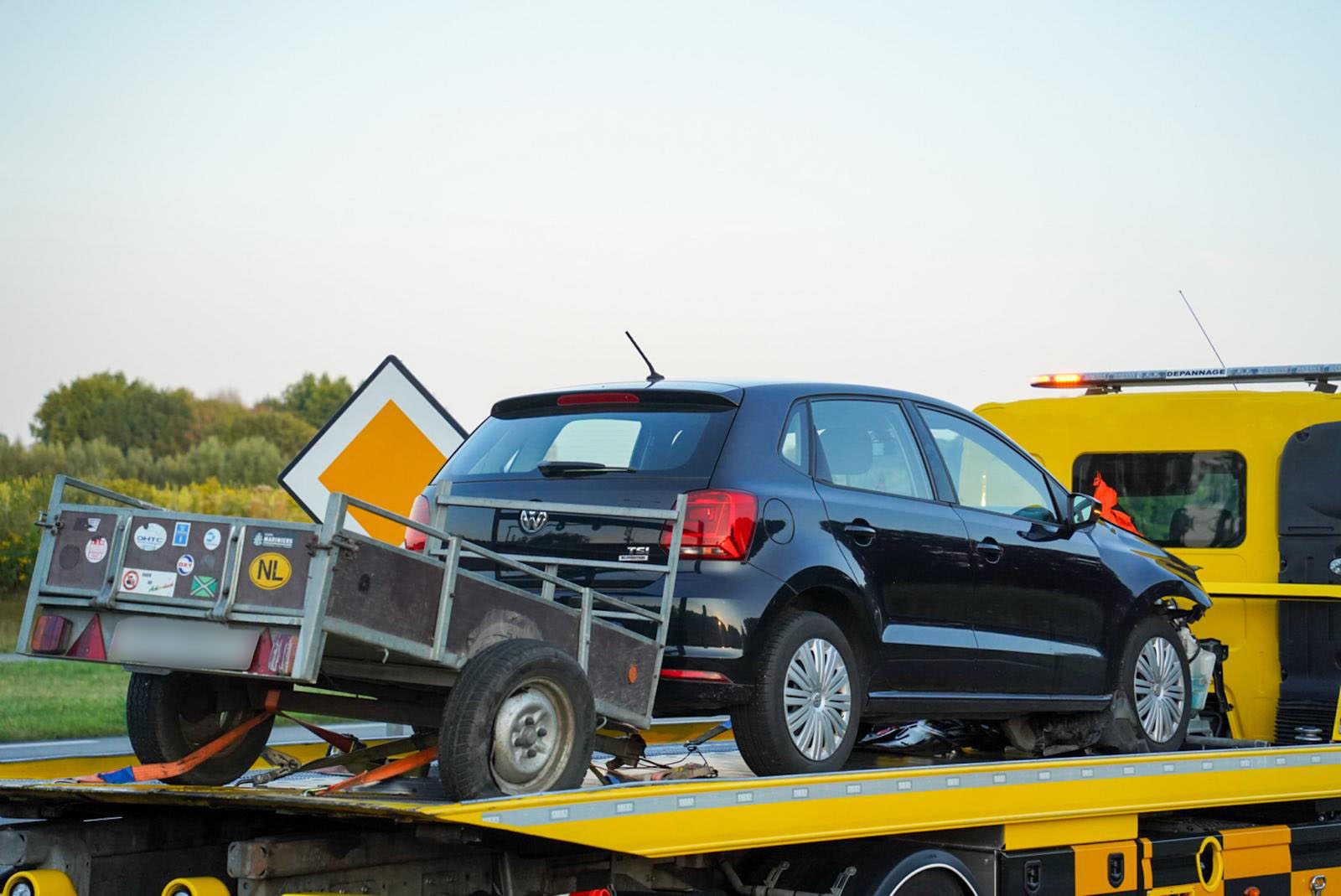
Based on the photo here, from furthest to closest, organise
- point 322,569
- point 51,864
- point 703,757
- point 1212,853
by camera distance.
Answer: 1. point 1212,853
2. point 703,757
3. point 51,864
4. point 322,569

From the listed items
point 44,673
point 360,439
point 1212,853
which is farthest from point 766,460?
point 44,673

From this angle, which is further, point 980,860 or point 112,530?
point 980,860

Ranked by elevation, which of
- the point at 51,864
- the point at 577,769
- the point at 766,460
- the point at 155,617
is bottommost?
the point at 51,864

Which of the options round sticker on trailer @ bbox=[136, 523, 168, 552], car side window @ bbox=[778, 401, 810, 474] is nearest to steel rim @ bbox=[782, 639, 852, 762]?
car side window @ bbox=[778, 401, 810, 474]

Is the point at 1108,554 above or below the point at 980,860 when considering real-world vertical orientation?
above

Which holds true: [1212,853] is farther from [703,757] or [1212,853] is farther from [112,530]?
[112,530]

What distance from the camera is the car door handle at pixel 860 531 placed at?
633 cm

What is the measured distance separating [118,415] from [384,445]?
6462cm

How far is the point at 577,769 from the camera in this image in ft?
16.4

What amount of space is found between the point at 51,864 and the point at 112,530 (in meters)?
1.16

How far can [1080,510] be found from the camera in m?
7.73

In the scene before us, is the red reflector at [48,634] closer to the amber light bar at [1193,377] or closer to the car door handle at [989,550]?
the car door handle at [989,550]

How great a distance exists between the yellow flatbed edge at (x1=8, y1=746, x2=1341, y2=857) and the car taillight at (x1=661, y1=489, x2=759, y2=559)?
0.87m

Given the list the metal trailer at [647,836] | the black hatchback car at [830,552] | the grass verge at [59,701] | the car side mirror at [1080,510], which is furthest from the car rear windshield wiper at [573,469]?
the grass verge at [59,701]
